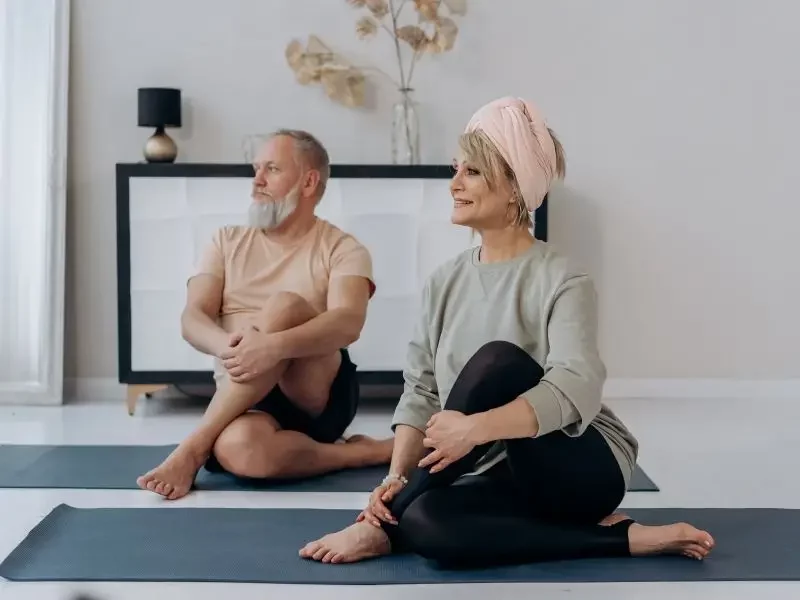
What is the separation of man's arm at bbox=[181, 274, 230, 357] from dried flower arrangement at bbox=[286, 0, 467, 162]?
151 centimetres

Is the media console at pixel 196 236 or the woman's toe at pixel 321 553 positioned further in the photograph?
the media console at pixel 196 236

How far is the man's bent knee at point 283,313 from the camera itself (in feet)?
9.78

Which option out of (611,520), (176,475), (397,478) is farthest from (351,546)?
(176,475)

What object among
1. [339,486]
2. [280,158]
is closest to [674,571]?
[339,486]

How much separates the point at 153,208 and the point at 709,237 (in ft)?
7.68

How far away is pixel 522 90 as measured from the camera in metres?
4.66

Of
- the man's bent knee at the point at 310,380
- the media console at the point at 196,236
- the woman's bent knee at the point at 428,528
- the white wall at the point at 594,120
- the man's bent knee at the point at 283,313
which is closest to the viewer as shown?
the woman's bent knee at the point at 428,528

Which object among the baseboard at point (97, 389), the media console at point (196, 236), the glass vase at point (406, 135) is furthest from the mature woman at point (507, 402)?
the baseboard at point (97, 389)

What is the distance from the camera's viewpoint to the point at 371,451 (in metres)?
3.29

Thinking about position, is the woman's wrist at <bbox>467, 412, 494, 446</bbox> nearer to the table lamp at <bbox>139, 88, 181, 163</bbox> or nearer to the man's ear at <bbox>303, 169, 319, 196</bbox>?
the man's ear at <bbox>303, 169, 319, 196</bbox>

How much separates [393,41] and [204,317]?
194 cm

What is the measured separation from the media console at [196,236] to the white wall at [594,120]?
0.35 m

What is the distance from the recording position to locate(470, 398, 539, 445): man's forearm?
208 cm

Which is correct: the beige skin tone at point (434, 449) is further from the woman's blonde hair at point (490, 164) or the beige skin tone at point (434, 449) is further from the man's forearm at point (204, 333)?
the man's forearm at point (204, 333)
